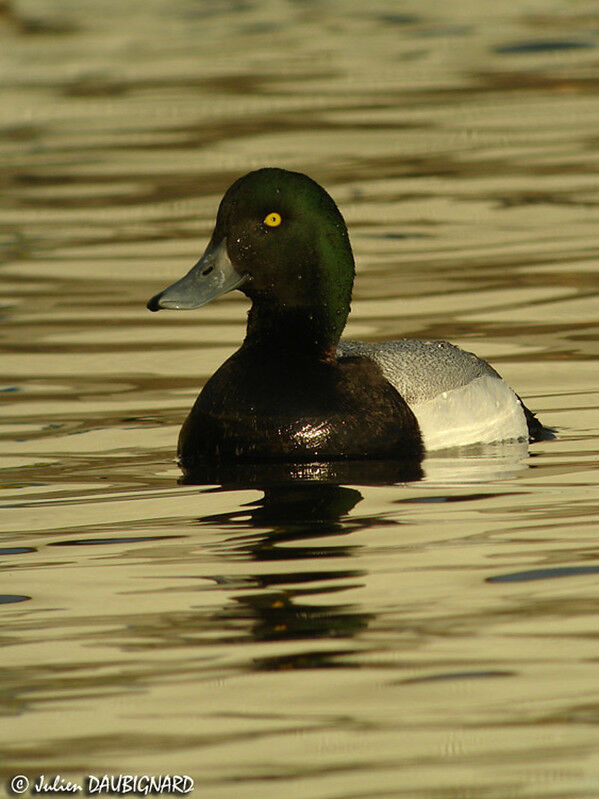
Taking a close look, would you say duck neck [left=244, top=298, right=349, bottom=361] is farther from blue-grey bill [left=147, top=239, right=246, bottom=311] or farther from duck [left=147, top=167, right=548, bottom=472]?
blue-grey bill [left=147, top=239, right=246, bottom=311]

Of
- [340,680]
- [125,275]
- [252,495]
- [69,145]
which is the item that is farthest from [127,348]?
[69,145]

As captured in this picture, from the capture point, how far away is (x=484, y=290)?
11617 millimetres

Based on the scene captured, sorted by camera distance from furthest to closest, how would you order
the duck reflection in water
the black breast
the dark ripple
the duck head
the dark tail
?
the dark tail, the duck head, the black breast, the dark ripple, the duck reflection in water

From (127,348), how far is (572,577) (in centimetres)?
513

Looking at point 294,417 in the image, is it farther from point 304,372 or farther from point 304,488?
point 304,488

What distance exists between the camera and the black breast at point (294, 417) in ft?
24.9

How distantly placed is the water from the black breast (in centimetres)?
20

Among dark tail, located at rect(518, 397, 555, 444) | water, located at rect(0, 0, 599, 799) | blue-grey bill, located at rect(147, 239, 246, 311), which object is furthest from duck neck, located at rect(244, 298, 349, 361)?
dark tail, located at rect(518, 397, 555, 444)

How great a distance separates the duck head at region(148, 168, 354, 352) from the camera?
797 centimetres

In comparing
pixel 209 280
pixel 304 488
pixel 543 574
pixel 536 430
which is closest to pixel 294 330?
pixel 209 280

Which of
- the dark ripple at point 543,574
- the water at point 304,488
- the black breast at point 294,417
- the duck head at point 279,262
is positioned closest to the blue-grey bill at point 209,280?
the duck head at point 279,262

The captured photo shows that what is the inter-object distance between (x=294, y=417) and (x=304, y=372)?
260 millimetres

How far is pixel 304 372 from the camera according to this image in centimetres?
778

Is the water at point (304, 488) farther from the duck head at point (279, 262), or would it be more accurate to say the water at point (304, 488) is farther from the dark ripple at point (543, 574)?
the duck head at point (279, 262)
